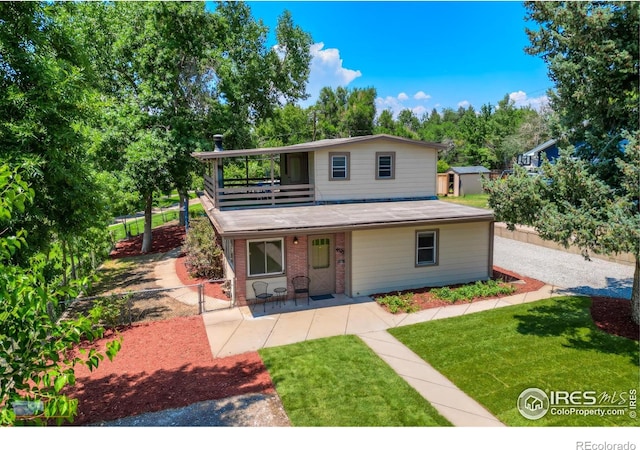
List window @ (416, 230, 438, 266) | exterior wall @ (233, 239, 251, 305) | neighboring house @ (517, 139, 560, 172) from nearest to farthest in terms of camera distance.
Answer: exterior wall @ (233, 239, 251, 305) < window @ (416, 230, 438, 266) < neighboring house @ (517, 139, 560, 172)

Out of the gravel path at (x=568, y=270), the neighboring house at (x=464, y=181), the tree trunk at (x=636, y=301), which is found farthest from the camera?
the neighboring house at (x=464, y=181)

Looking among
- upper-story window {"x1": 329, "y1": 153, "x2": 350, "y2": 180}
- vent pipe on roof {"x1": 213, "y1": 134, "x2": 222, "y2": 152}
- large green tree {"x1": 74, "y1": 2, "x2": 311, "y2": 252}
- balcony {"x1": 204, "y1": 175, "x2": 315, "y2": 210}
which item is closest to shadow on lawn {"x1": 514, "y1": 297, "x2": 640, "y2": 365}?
upper-story window {"x1": 329, "y1": 153, "x2": 350, "y2": 180}

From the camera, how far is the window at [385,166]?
1705 cm

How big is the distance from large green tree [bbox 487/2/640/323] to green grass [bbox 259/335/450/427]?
4897 millimetres

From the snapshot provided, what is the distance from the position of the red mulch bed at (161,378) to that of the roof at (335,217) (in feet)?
11.2

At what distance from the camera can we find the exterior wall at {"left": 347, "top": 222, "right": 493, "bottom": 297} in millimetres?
13914

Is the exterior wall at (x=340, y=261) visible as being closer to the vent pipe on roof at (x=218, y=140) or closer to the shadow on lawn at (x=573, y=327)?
the shadow on lawn at (x=573, y=327)

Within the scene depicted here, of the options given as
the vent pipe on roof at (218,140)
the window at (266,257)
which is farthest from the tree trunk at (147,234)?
the window at (266,257)

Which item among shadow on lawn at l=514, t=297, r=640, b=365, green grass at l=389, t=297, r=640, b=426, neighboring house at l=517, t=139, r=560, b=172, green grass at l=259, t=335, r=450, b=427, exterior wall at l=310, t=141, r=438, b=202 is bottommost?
green grass at l=259, t=335, r=450, b=427

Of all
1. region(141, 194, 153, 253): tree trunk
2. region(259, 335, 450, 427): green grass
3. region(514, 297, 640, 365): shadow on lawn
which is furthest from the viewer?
region(141, 194, 153, 253): tree trunk

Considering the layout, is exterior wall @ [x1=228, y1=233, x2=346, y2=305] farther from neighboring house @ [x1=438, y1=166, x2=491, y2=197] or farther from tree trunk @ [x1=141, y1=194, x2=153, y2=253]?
neighboring house @ [x1=438, y1=166, x2=491, y2=197]

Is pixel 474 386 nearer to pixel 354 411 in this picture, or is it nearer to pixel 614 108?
pixel 354 411

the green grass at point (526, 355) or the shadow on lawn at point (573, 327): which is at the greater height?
the shadow on lawn at point (573, 327)

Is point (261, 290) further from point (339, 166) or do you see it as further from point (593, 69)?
point (593, 69)
